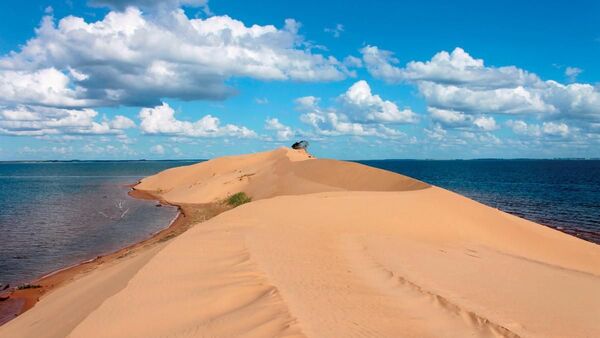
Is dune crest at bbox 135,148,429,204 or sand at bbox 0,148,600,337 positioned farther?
dune crest at bbox 135,148,429,204

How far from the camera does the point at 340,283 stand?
10320mm

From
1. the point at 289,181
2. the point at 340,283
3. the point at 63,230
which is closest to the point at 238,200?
the point at 289,181

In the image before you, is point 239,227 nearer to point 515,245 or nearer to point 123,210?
point 515,245

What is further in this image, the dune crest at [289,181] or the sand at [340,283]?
the dune crest at [289,181]

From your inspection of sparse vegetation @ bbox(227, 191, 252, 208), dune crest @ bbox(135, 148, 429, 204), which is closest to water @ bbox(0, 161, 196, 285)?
sparse vegetation @ bbox(227, 191, 252, 208)

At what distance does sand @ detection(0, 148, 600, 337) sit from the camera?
308 inches

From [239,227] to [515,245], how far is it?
1171 cm

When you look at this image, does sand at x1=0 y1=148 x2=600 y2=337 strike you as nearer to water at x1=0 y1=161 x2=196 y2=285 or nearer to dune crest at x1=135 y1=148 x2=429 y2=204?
water at x1=0 y1=161 x2=196 y2=285

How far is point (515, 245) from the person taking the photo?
1933cm

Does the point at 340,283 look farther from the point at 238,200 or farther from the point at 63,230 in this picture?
the point at 238,200

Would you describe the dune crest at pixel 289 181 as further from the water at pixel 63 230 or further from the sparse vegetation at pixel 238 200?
the water at pixel 63 230

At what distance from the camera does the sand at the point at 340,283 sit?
7.82m

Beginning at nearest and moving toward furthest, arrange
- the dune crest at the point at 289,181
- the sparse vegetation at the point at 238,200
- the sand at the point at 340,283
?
the sand at the point at 340,283
the dune crest at the point at 289,181
the sparse vegetation at the point at 238,200

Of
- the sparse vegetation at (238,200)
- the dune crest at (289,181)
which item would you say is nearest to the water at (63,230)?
the sparse vegetation at (238,200)
